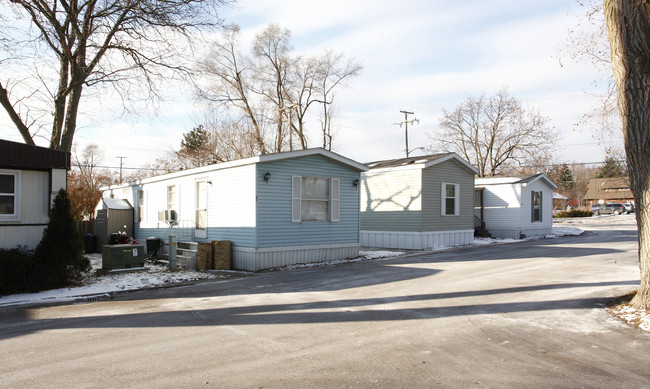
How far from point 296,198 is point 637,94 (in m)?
8.71

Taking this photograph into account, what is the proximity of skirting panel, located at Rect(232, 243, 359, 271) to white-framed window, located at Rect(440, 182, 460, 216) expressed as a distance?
6.36 metres

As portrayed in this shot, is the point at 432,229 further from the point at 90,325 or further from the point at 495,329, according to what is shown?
the point at 90,325

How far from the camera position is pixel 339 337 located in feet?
19.7

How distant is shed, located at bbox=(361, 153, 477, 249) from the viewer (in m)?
18.2

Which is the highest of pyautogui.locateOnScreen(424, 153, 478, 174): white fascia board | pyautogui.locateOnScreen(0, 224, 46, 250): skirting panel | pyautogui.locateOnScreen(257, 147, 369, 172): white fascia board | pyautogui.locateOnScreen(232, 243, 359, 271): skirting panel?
pyautogui.locateOnScreen(424, 153, 478, 174): white fascia board

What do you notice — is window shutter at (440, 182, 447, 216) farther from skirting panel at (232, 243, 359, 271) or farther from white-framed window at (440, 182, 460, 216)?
skirting panel at (232, 243, 359, 271)

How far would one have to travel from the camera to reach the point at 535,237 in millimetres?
24344

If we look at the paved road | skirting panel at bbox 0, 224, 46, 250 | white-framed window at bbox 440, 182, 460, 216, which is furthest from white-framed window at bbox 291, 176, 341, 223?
white-framed window at bbox 440, 182, 460, 216

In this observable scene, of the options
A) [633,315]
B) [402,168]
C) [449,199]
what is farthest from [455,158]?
[633,315]

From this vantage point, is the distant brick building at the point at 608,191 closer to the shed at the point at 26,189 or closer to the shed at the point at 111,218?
the shed at the point at 111,218

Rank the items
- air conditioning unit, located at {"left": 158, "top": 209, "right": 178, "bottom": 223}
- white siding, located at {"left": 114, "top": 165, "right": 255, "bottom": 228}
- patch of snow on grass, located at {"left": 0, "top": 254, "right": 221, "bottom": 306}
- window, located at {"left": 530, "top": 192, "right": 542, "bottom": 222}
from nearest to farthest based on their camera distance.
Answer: patch of snow on grass, located at {"left": 0, "top": 254, "right": 221, "bottom": 306}
white siding, located at {"left": 114, "top": 165, "right": 255, "bottom": 228}
air conditioning unit, located at {"left": 158, "top": 209, "right": 178, "bottom": 223}
window, located at {"left": 530, "top": 192, "right": 542, "bottom": 222}

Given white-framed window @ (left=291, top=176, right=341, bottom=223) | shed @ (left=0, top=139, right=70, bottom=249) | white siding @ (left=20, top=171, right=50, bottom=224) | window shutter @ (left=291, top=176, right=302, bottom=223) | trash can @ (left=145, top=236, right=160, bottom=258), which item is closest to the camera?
shed @ (left=0, top=139, right=70, bottom=249)

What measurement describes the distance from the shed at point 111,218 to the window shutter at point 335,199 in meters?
9.00

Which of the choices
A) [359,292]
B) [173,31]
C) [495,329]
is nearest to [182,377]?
[495,329]
